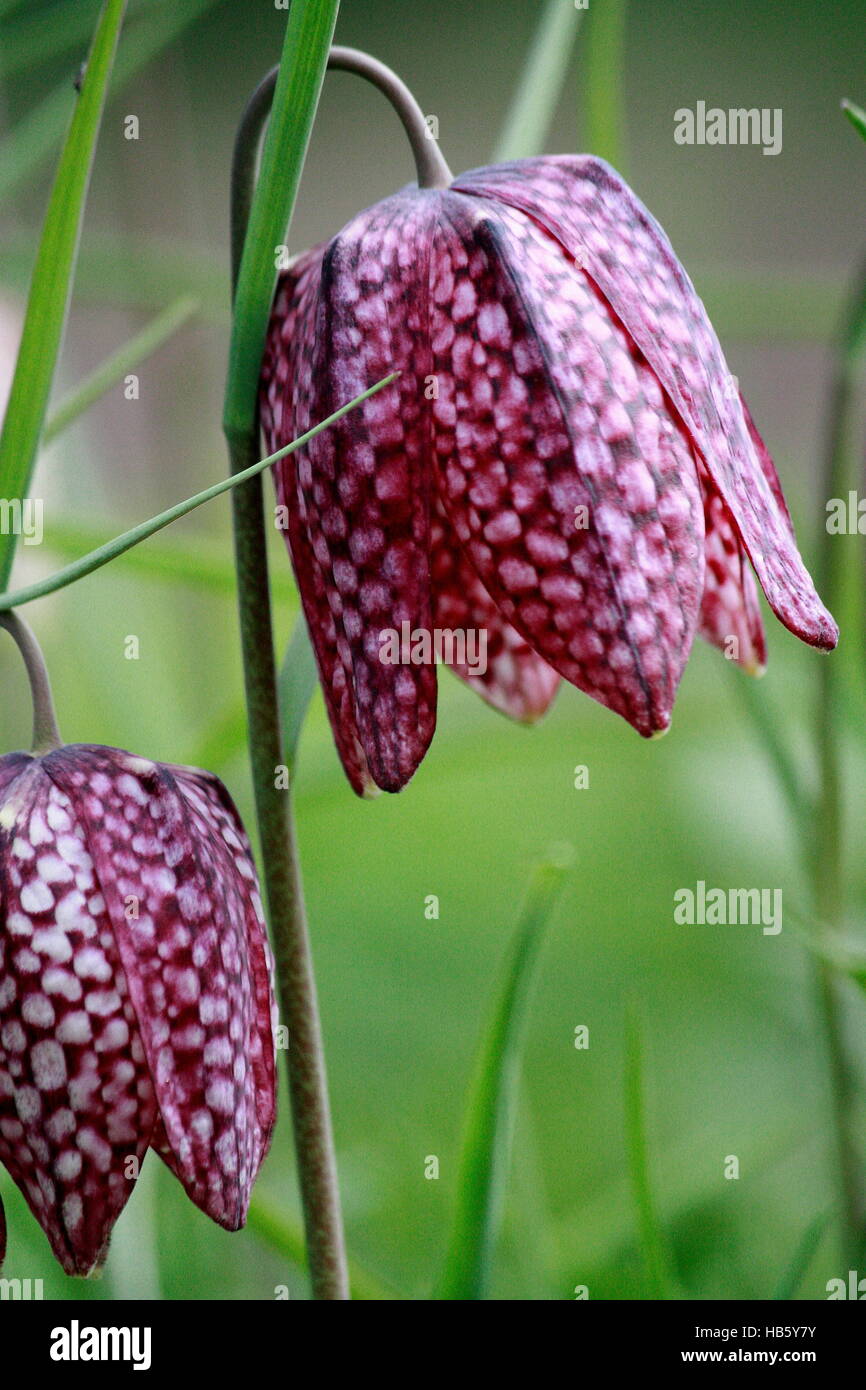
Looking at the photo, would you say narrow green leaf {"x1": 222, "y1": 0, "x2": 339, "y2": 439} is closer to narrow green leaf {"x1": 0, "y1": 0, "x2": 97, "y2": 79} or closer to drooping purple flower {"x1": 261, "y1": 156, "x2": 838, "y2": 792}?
drooping purple flower {"x1": 261, "y1": 156, "x2": 838, "y2": 792}

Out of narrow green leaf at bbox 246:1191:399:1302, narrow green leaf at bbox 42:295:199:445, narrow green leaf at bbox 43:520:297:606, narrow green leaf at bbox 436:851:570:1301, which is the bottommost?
narrow green leaf at bbox 246:1191:399:1302

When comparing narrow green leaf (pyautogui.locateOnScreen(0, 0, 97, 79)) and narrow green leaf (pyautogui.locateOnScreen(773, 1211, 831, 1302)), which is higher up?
narrow green leaf (pyautogui.locateOnScreen(0, 0, 97, 79))

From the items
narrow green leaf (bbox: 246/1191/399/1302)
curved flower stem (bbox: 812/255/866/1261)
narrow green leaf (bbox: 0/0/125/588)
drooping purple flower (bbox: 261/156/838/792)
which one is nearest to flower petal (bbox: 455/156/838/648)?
drooping purple flower (bbox: 261/156/838/792)

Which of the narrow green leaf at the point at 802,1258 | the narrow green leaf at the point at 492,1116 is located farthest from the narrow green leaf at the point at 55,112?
the narrow green leaf at the point at 802,1258

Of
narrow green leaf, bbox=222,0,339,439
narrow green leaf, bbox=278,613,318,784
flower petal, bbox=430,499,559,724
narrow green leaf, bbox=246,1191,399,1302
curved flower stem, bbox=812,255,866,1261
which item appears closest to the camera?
narrow green leaf, bbox=222,0,339,439

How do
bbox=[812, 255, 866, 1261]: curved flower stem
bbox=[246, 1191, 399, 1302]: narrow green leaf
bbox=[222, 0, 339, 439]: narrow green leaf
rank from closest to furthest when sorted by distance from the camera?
bbox=[222, 0, 339, 439]: narrow green leaf → bbox=[246, 1191, 399, 1302]: narrow green leaf → bbox=[812, 255, 866, 1261]: curved flower stem
